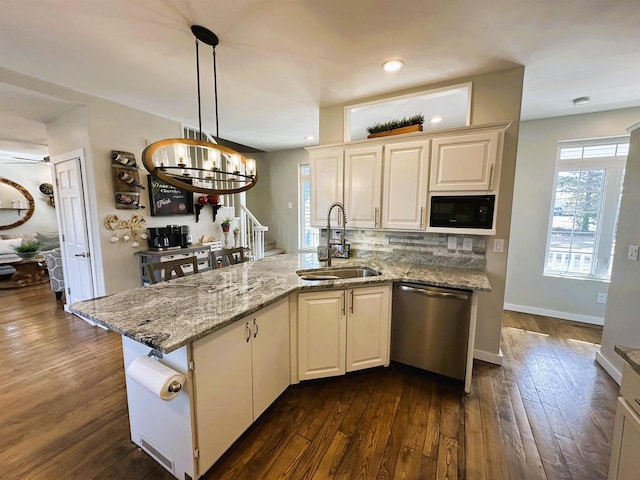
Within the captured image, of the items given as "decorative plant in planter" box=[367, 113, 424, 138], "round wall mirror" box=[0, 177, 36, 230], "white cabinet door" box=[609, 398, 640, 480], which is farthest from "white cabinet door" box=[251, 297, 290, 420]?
"round wall mirror" box=[0, 177, 36, 230]

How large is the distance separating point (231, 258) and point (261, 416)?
5.24 ft

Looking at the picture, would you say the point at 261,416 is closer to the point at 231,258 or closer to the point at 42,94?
the point at 231,258

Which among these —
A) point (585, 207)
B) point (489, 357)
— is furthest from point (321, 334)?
point (585, 207)

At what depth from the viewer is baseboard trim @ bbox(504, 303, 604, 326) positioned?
347cm

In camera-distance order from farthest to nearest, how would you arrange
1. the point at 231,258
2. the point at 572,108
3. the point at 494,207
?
1. the point at 572,108
2. the point at 231,258
3. the point at 494,207

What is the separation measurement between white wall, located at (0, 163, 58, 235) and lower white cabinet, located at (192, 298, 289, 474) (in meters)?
8.09

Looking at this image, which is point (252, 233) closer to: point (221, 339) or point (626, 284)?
point (221, 339)

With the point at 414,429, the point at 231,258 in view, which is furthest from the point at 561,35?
the point at 231,258

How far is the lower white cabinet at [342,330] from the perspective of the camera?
212 cm

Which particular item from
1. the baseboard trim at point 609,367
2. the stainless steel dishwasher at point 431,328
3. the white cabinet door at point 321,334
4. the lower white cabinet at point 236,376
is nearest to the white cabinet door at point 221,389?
the lower white cabinet at point 236,376

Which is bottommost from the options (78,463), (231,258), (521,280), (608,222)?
(78,463)

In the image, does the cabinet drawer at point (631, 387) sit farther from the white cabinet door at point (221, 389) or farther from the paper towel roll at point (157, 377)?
the paper towel roll at point (157, 377)

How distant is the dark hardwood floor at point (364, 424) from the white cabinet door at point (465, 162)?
5.69ft

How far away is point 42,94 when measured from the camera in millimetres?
2699
